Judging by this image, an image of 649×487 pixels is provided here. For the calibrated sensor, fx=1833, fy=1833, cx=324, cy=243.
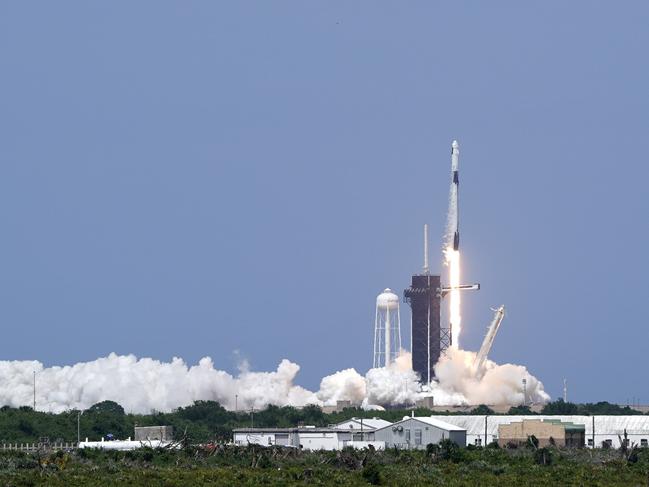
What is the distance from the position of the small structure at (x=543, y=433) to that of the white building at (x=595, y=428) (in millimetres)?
1360

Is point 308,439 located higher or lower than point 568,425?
lower

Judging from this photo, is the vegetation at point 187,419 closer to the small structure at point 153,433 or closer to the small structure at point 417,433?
the small structure at point 153,433

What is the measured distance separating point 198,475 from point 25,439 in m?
54.2

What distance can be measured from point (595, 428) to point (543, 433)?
714cm

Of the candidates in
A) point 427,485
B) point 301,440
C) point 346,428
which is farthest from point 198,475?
point 346,428

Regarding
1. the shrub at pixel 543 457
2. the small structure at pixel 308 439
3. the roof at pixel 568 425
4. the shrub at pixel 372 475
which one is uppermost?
the roof at pixel 568 425

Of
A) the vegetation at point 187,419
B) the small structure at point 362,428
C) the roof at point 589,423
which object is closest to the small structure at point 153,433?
the vegetation at point 187,419

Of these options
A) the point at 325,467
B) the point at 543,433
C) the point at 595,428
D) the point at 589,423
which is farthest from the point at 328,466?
the point at 589,423

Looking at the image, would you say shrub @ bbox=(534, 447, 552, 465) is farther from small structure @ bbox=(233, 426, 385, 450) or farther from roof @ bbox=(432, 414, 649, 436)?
roof @ bbox=(432, 414, 649, 436)

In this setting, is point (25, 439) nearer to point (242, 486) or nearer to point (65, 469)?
point (65, 469)

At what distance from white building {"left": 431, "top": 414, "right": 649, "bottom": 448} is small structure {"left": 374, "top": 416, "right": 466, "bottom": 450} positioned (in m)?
4.55

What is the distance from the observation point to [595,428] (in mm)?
153500

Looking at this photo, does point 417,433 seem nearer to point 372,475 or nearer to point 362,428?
point 362,428

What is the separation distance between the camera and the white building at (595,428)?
150 metres
